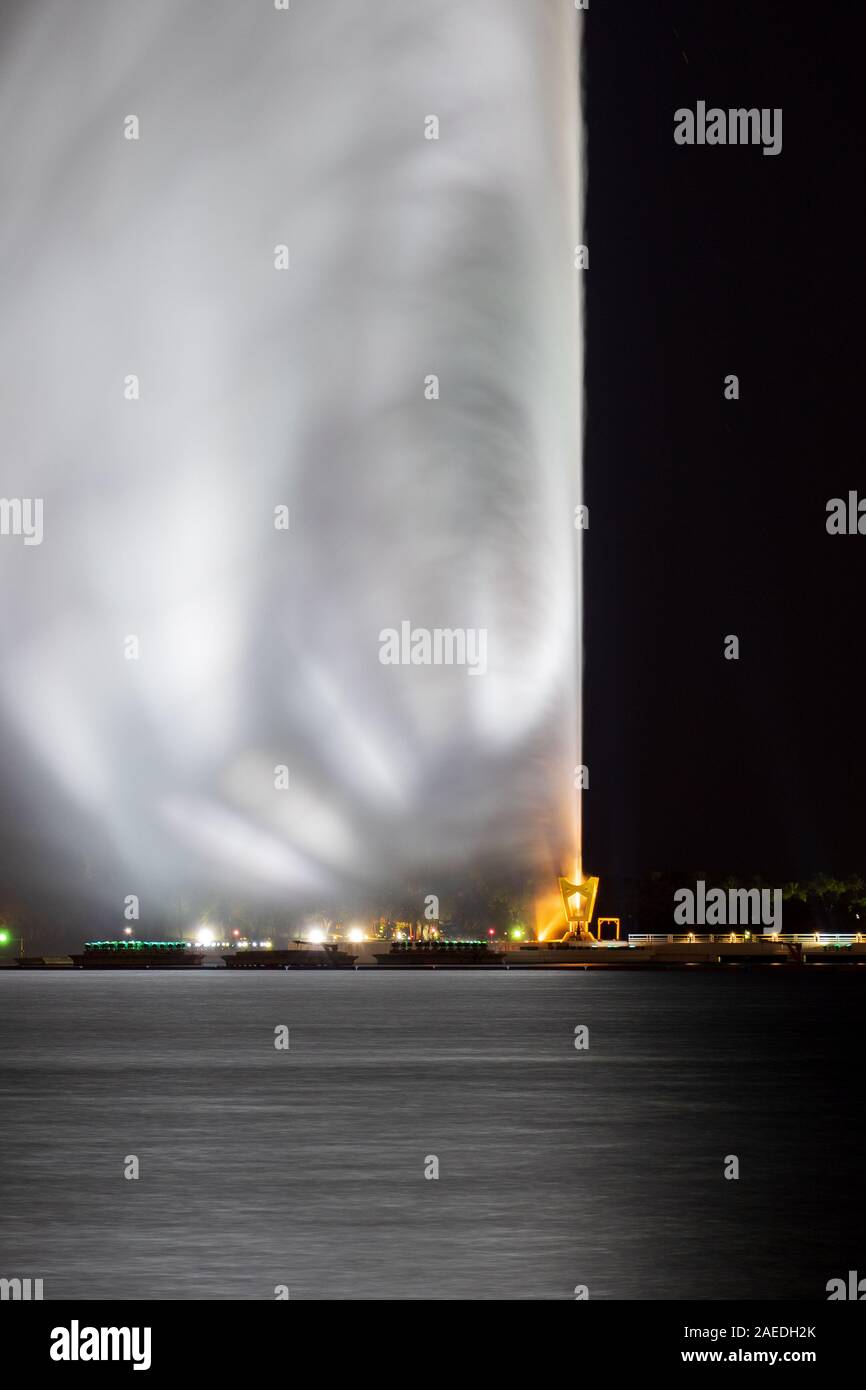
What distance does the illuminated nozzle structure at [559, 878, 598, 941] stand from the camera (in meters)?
164

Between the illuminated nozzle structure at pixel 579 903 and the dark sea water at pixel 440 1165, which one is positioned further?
the illuminated nozzle structure at pixel 579 903

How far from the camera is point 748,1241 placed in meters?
22.9

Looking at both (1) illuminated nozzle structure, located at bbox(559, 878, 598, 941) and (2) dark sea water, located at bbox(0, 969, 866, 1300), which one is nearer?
(2) dark sea water, located at bbox(0, 969, 866, 1300)

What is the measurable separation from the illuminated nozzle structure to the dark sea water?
9572 cm

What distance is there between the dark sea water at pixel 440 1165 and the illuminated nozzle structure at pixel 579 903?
314ft

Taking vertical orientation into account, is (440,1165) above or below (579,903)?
below

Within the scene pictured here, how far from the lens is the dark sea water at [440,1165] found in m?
21.2

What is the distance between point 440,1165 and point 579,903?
134411 millimetres

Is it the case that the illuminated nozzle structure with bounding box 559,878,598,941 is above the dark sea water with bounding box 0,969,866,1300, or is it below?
above

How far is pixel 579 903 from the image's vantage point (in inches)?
6432

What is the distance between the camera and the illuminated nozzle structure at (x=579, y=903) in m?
164

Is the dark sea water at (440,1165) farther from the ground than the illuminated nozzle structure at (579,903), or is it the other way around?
the illuminated nozzle structure at (579,903)
